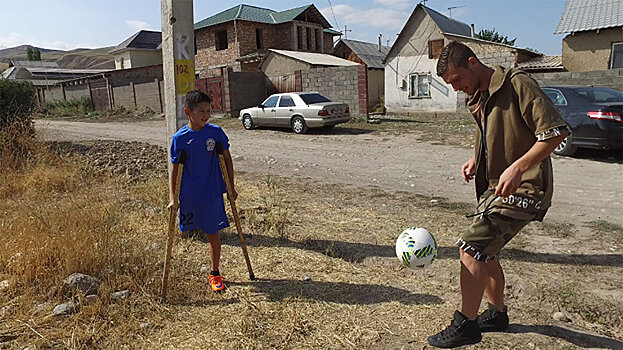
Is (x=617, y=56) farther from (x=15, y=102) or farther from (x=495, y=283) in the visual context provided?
(x=15, y=102)

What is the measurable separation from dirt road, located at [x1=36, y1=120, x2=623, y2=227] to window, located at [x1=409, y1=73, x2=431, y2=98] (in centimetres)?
831

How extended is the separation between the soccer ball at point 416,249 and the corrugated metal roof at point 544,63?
789 inches

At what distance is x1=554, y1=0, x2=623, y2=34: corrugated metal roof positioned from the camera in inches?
729

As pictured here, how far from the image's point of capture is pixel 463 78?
2.59 metres

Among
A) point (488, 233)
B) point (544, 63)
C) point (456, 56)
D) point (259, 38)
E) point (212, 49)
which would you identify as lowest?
point (488, 233)

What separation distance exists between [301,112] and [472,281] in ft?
42.9

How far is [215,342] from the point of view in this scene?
2902 mm

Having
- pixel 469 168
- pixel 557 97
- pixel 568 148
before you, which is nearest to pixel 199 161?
pixel 469 168

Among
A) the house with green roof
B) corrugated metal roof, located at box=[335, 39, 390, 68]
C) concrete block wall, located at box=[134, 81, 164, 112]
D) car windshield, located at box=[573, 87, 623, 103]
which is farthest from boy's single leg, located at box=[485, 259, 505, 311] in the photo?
corrugated metal roof, located at box=[335, 39, 390, 68]

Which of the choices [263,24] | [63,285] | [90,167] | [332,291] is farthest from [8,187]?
[263,24]

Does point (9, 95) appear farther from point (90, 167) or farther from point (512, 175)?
point (512, 175)

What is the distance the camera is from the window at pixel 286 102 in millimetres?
15852

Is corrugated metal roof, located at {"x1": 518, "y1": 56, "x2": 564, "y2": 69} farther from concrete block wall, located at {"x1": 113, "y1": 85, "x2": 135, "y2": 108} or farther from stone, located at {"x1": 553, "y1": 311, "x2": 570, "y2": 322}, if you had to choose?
concrete block wall, located at {"x1": 113, "y1": 85, "x2": 135, "y2": 108}

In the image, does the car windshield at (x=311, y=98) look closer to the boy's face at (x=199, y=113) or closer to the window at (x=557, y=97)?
the window at (x=557, y=97)
